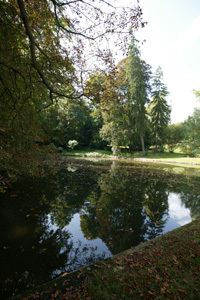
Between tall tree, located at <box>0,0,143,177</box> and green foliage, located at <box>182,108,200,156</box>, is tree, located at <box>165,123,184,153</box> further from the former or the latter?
tall tree, located at <box>0,0,143,177</box>

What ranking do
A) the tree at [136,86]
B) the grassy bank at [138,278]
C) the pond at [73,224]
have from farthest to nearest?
1. the tree at [136,86]
2. the pond at [73,224]
3. the grassy bank at [138,278]

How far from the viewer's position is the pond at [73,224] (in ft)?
9.76

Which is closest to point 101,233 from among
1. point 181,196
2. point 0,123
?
point 0,123

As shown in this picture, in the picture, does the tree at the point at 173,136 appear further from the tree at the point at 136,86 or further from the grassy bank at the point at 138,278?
the grassy bank at the point at 138,278

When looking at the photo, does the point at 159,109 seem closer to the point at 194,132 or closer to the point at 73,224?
the point at 194,132

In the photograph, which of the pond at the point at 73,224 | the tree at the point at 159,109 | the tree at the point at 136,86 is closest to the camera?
the pond at the point at 73,224

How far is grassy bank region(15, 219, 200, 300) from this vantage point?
83.8 inches

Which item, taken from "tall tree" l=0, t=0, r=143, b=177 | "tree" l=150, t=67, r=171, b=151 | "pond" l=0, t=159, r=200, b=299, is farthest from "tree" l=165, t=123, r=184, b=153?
"tall tree" l=0, t=0, r=143, b=177

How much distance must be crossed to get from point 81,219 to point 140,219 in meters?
1.94

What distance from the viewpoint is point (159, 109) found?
102ft

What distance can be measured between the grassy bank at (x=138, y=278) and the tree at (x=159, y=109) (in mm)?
30687

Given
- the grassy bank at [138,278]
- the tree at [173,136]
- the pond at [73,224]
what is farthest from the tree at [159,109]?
the grassy bank at [138,278]

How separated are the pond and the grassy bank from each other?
1.77 ft

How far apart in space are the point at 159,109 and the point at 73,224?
1233 inches
